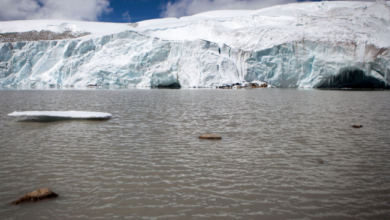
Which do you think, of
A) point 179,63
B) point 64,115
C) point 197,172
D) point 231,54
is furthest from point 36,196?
point 231,54

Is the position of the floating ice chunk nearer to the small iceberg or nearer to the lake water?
the small iceberg

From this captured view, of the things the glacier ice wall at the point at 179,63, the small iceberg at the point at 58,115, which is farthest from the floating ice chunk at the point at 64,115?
the glacier ice wall at the point at 179,63

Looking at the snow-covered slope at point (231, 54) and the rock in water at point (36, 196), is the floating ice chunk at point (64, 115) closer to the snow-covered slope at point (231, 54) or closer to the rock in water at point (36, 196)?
the rock in water at point (36, 196)

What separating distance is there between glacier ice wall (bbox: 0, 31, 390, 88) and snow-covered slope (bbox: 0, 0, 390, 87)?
99 millimetres

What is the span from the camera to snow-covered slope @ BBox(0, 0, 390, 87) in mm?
31297

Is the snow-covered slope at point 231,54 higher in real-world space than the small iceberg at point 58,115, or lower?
higher

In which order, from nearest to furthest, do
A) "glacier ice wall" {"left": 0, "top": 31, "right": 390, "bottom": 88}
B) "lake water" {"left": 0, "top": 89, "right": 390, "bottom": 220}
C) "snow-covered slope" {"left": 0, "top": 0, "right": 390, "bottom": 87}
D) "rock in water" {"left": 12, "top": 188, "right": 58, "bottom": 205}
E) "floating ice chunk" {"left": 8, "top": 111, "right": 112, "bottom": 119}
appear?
"lake water" {"left": 0, "top": 89, "right": 390, "bottom": 220} < "rock in water" {"left": 12, "top": 188, "right": 58, "bottom": 205} < "floating ice chunk" {"left": 8, "top": 111, "right": 112, "bottom": 119} < "glacier ice wall" {"left": 0, "top": 31, "right": 390, "bottom": 88} < "snow-covered slope" {"left": 0, "top": 0, "right": 390, "bottom": 87}

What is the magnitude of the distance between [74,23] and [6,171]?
4876cm

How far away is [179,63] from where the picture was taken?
3609 cm

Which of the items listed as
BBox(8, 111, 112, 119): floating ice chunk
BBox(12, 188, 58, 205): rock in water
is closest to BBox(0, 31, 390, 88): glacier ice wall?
BBox(8, 111, 112, 119): floating ice chunk

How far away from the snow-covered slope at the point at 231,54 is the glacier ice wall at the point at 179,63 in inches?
3.9

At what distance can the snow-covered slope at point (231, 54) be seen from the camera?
3130 cm

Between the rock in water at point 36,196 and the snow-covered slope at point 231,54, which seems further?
the snow-covered slope at point 231,54

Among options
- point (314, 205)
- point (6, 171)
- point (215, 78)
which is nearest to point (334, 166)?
point (314, 205)
